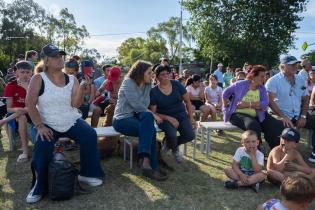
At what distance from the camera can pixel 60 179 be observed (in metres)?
3.57

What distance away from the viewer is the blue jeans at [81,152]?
3660 mm

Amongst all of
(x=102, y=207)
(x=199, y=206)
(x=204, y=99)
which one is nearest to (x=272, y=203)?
(x=199, y=206)

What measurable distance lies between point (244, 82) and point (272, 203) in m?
3.10

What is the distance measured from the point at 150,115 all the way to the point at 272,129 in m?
1.99

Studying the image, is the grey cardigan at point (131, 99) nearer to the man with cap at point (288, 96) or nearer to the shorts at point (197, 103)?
the man with cap at point (288, 96)

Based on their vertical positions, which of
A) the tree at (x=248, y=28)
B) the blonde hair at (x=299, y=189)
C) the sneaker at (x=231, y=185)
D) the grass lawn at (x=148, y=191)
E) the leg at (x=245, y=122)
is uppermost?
the tree at (x=248, y=28)

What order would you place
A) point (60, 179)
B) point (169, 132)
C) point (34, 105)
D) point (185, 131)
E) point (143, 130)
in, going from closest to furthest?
point (60, 179) < point (34, 105) < point (143, 130) < point (169, 132) < point (185, 131)

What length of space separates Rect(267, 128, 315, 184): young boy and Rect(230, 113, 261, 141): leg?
2.76ft

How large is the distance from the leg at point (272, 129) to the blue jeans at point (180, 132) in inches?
44.4

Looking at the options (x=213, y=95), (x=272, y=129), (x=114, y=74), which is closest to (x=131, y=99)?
(x=114, y=74)

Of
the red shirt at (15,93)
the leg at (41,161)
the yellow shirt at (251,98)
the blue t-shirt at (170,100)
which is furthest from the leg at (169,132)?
the red shirt at (15,93)

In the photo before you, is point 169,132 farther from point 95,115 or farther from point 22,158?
point 22,158

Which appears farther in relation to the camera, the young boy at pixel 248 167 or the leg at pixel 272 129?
the leg at pixel 272 129

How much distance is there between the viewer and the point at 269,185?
4.23 meters
